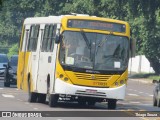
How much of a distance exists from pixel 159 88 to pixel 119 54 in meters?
5.69

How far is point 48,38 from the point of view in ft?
104

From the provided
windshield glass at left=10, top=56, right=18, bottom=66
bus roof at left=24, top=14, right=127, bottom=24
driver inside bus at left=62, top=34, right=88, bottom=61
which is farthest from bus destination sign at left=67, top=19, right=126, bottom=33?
windshield glass at left=10, top=56, right=18, bottom=66

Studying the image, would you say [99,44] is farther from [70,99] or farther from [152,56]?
[152,56]

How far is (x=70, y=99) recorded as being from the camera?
3225 centimetres

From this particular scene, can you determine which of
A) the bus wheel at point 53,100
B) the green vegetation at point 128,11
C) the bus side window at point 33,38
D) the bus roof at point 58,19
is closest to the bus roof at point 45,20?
the bus roof at point 58,19

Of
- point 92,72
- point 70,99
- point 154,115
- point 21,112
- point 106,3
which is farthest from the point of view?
point 106,3

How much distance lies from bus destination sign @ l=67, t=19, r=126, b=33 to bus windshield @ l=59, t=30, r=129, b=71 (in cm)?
22

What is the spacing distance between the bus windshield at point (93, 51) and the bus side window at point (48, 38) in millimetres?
1218

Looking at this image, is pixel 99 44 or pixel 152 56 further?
pixel 152 56

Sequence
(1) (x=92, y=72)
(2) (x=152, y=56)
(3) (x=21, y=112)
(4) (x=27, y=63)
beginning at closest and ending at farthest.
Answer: (3) (x=21, y=112)
(1) (x=92, y=72)
(4) (x=27, y=63)
(2) (x=152, y=56)

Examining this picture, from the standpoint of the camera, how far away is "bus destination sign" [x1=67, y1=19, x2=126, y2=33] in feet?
98.8

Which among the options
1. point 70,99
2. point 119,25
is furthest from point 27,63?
point 119,25

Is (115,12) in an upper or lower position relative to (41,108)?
upper

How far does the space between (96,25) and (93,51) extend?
2.98 feet
